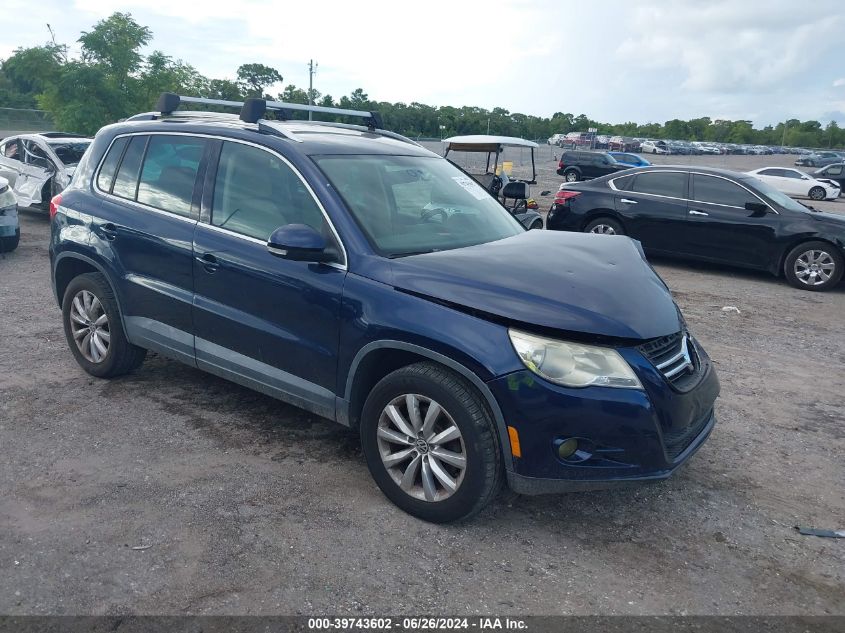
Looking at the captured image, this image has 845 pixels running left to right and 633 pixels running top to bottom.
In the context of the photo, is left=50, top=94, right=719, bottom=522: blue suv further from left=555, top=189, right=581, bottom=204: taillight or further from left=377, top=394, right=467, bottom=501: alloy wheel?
left=555, top=189, right=581, bottom=204: taillight

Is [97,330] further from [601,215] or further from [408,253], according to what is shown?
[601,215]

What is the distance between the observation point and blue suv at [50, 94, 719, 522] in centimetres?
321

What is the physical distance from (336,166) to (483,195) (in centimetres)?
123

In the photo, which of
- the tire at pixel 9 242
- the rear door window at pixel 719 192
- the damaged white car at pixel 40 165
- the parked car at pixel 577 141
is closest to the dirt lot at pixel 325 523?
the tire at pixel 9 242

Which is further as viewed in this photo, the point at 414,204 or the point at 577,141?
the point at 577,141

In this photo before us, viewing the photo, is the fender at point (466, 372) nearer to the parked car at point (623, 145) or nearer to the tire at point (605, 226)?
the tire at point (605, 226)

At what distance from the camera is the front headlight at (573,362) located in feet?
10.4

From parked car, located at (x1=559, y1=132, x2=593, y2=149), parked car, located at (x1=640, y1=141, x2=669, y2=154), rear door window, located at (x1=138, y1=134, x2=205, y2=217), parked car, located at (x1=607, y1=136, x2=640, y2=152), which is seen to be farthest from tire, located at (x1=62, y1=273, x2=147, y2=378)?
parked car, located at (x1=640, y1=141, x2=669, y2=154)

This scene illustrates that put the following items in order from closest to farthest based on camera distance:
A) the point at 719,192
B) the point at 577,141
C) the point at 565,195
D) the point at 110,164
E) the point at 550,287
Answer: the point at 550,287 → the point at 110,164 → the point at 719,192 → the point at 565,195 → the point at 577,141

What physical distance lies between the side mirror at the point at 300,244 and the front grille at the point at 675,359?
1641 millimetres

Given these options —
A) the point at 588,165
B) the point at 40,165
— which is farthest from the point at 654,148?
the point at 40,165

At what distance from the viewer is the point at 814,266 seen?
9781 millimetres

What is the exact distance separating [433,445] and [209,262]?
5.92 ft

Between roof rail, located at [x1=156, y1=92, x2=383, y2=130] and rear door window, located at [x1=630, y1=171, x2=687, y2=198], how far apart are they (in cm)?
645
